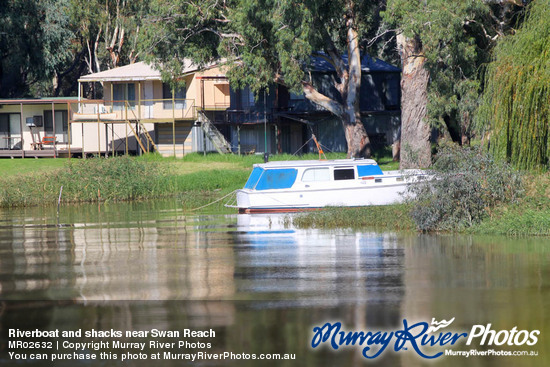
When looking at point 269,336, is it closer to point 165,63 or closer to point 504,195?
point 504,195

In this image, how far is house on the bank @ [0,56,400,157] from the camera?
48344 mm

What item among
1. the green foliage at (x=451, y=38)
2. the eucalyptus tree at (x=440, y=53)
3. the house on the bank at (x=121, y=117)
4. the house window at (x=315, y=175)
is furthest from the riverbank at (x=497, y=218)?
the house on the bank at (x=121, y=117)

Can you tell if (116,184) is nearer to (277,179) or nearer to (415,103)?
(277,179)

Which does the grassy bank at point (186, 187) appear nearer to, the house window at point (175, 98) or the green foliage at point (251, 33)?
the house window at point (175, 98)

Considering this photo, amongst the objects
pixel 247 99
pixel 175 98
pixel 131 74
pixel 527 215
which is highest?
pixel 131 74

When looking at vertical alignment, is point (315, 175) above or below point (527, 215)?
above

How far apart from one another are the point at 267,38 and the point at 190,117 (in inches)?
511

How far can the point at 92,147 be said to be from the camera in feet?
172

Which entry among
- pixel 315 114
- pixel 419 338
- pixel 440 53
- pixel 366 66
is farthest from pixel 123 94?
pixel 419 338

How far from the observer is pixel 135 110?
5088 centimetres

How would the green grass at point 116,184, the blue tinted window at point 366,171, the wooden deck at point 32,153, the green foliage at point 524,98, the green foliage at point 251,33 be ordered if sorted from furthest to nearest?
the wooden deck at point 32,153 → the green foliage at point 251,33 → the green grass at point 116,184 → the blue tinted window at point 366,171 → the green foliage at point 524,98

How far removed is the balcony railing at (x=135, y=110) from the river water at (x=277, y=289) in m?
27.1

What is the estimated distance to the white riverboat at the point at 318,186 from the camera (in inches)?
1075

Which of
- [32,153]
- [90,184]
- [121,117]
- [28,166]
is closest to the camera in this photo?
[90,184]
